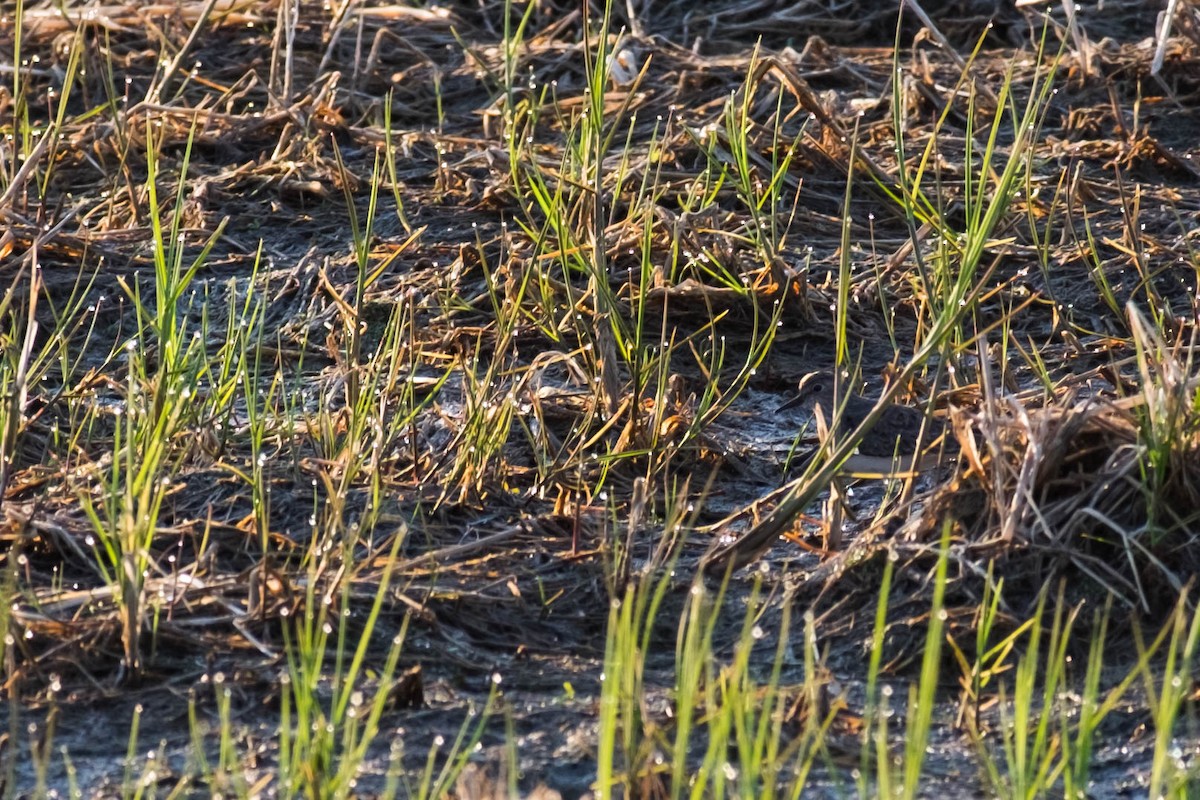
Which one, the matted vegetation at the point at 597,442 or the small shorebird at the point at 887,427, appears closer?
the matted vegetation at the point at 597,442

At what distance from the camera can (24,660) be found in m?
2.31

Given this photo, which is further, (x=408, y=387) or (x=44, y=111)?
(x=44, y=111)

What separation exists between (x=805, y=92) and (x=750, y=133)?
0.37 m

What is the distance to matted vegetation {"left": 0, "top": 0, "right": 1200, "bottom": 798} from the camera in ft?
7.09

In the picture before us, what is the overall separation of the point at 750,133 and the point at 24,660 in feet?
8.26

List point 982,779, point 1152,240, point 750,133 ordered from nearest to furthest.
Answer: point 982,779 < point 1152,240 < point 750,133

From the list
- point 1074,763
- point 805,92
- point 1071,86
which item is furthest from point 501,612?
point 1071,86

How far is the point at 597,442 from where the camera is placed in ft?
10.3

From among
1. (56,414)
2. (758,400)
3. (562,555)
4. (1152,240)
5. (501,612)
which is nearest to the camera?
(501,612)

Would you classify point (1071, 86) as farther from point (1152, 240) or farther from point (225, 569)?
point (225, 569)

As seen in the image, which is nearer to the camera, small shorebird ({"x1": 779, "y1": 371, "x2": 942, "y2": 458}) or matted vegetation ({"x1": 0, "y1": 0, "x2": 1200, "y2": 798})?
matted vegetation ({"x1": 0, "y1": 0, "x2": 1200, "y2": 798})

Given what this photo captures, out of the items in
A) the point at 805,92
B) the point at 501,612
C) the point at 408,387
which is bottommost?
the point at 501,612

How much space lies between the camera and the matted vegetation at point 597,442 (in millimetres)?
2162

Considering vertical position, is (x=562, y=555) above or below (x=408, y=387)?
below
